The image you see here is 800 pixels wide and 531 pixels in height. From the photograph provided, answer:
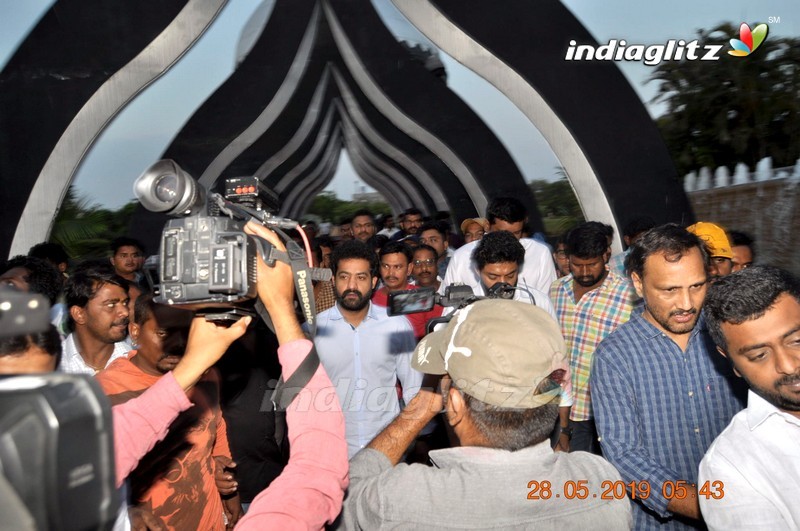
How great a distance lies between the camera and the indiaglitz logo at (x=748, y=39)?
709cm

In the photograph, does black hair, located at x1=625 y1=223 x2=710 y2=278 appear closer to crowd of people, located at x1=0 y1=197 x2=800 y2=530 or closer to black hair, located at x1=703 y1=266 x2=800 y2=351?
crowd of people, located at x1=0 y1=197 x2=800 y2=530

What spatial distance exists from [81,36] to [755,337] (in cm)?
756

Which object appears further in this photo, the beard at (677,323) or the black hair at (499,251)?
the black hair at (499,251)

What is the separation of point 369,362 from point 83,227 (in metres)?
6.43

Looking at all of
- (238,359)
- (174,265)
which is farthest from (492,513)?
(238,359)

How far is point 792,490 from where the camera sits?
2029 mm

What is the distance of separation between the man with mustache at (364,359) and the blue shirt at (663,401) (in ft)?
5.01

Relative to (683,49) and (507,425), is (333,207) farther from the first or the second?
(507,425)

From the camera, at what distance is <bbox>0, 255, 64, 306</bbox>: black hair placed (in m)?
4.82

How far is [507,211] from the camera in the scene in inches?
243

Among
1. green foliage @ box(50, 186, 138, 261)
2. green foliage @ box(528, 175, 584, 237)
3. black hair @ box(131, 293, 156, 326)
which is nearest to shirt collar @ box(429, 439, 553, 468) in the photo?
black hair @ box(131, 293, 156, 326)

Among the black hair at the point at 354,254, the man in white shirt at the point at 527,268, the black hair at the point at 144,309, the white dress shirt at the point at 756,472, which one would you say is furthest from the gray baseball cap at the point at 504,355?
the man in white shirt at the point at 527,268

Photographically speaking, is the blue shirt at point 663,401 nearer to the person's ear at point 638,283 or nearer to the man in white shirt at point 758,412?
the person's ear at point 638,283

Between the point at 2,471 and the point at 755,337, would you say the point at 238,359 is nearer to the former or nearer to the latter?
the point at 755,337
